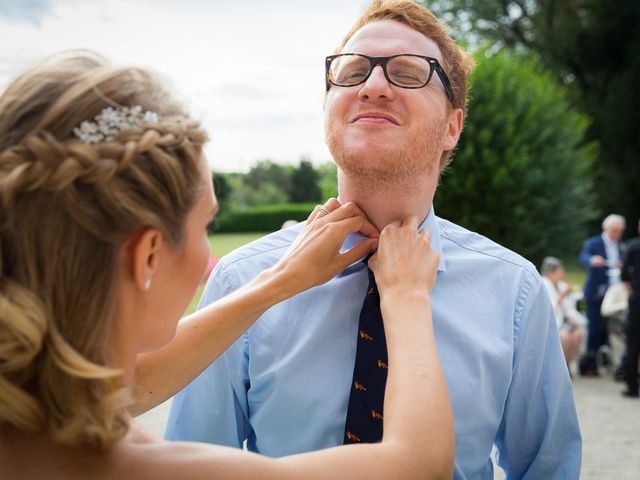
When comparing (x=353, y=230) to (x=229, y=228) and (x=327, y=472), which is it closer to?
(x=327, y=472)

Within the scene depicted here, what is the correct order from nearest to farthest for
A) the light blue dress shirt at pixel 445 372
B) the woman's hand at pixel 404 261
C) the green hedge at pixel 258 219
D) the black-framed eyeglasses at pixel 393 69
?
1. the woman's hand at pixel 404 261
2. the light blue dress shirt at pixel 445 372
3. the black-framed eyeglasses at pixel 393 69
4. the green hedge at pixel 258 219

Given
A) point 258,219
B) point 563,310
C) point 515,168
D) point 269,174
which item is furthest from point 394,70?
point 269,174

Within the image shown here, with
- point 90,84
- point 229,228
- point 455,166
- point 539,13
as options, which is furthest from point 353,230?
point 229,228

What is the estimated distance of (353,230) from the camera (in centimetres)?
212

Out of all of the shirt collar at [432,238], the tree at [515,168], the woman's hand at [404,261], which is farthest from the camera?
the tree at [515,168]

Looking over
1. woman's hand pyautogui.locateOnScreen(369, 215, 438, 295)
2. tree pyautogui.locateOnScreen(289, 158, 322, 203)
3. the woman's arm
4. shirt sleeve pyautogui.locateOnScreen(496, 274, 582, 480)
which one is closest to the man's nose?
woman's hand pyautogui.locateOnScreen(369, 215, 438, 295)

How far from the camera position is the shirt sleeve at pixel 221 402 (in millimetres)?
2117

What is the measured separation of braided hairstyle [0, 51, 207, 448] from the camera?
4.05 ft

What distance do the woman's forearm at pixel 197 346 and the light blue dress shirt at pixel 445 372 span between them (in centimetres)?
21

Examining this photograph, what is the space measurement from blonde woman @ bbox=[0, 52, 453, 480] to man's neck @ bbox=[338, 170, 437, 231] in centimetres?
77

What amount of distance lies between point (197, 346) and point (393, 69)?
1.04 m

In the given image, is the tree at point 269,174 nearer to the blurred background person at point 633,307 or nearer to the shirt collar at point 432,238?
the blurred background person at point 633,307

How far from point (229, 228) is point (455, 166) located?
4408cm

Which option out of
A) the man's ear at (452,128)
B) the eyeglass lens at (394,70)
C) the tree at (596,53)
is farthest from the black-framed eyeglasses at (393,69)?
the tree at (596,53)
